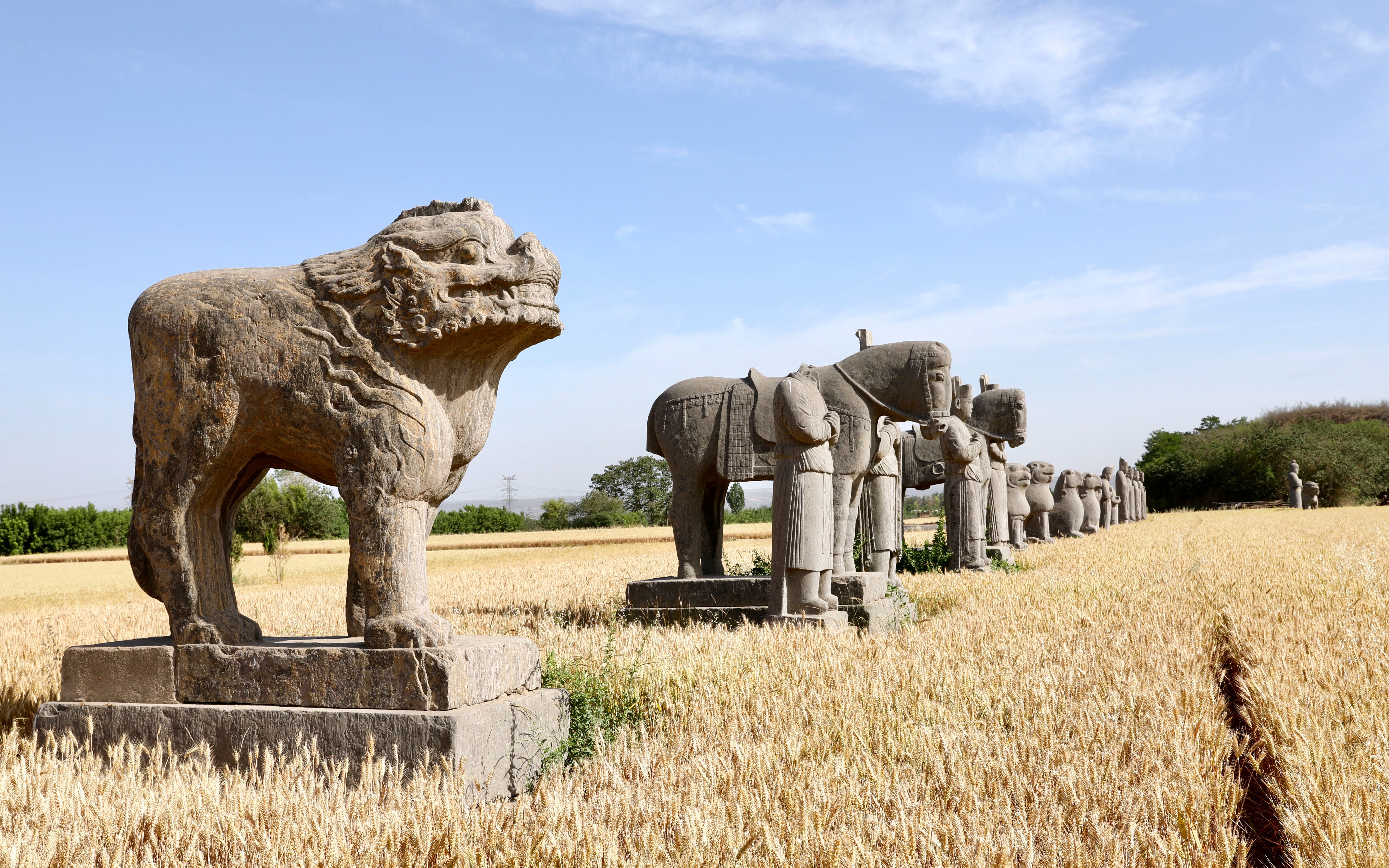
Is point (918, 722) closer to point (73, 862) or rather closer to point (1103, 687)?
point (1103, 687)

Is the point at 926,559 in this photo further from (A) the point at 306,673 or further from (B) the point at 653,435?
(A) the point at 306,673

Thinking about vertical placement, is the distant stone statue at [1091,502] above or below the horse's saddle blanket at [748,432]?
below

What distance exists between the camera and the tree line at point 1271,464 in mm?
56062

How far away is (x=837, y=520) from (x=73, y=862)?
7.25 m

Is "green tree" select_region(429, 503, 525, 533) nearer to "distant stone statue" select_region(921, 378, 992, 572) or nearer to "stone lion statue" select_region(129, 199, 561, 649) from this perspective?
"distant stone statue" select_region(921, 378, 992, 572)

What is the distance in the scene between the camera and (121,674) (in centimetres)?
486

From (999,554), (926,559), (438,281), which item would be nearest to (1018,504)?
(999,554)

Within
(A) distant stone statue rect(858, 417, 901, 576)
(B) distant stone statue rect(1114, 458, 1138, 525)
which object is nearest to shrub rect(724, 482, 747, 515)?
(B) distant stone statue rect(1114, 458, 1138, 525)

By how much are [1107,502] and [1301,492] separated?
2376 centimetres

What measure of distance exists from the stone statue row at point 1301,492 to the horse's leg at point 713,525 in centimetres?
4989

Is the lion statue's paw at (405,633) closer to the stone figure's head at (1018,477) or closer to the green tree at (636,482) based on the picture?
the stone figure's head at (1018,477)

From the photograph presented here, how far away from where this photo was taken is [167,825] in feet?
11.0

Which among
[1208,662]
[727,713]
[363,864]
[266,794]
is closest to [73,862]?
[266,794]

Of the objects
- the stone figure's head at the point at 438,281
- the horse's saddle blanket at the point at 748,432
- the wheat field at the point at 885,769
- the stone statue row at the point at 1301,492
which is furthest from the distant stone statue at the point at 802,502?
the stone statue row at the point at 1301,492
